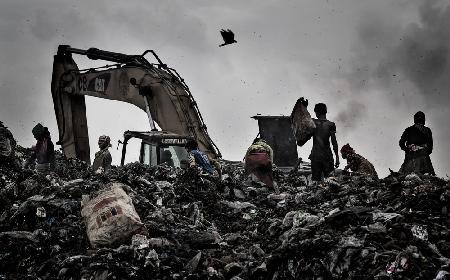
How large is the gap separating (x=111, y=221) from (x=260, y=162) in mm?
3841

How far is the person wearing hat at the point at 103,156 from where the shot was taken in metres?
9.42

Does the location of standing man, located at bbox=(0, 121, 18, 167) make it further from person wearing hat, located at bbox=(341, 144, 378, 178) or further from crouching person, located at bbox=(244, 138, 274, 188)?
person wearing hat, located at bbox=(341, 144, 378, 178)

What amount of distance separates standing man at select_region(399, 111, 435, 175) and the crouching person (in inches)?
83.7

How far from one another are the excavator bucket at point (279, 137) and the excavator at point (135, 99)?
442 cm

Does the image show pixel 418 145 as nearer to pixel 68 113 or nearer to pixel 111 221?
pixel 111 221

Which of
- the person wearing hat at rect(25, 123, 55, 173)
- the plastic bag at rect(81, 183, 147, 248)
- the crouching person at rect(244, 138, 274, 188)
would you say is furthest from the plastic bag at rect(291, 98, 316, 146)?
the person wearing hat at rect(25, 123, 55, 173)

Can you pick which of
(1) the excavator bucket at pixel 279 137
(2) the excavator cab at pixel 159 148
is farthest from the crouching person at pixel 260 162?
(1) the excavator bucket at pixel 279 137

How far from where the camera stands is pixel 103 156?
954cm

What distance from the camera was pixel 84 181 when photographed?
859cm

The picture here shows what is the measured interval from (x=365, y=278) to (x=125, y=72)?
25.6ft

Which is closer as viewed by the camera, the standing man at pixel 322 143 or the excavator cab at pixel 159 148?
the standing man at pixel 322 143

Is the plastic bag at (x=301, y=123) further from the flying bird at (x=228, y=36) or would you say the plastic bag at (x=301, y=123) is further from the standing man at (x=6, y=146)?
the standing man at (x=6, y=146)

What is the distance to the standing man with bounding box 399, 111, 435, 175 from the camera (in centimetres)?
872

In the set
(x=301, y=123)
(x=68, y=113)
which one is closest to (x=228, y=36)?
(x=301, y=123)
